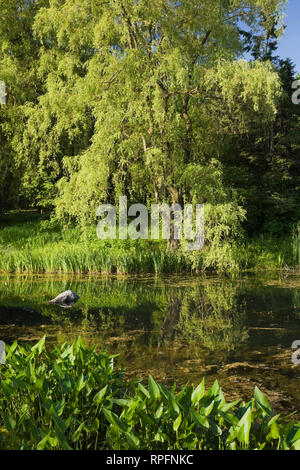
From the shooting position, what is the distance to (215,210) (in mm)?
11117

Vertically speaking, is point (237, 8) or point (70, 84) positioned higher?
point (237, 8)

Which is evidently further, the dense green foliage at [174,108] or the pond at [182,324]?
the dense green foliage at [174,108]

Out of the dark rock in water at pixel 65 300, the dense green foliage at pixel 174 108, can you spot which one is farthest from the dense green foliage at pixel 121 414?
the dense green foliage at pixel 174 108

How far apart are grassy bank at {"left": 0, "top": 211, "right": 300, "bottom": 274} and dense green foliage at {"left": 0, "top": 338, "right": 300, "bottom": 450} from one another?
8.19 m

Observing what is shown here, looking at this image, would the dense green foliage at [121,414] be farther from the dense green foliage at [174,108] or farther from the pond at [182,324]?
the dense green foliage at [174,108]

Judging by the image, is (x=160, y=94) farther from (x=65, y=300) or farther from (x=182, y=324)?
(x=182, y=324)

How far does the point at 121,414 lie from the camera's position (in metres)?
2.69

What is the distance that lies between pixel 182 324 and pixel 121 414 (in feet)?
13.3

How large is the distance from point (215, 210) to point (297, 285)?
2609 mm

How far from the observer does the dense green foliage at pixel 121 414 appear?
2.51 m

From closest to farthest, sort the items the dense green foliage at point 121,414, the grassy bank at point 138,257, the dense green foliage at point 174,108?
the dense green foliage at point 121,414 < the dense green foliage at point 174,108 < the grassy bank at point 138,257

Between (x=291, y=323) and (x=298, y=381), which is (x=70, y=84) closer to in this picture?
(x=291, y=323)

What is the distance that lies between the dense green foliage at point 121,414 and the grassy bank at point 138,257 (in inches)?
322
